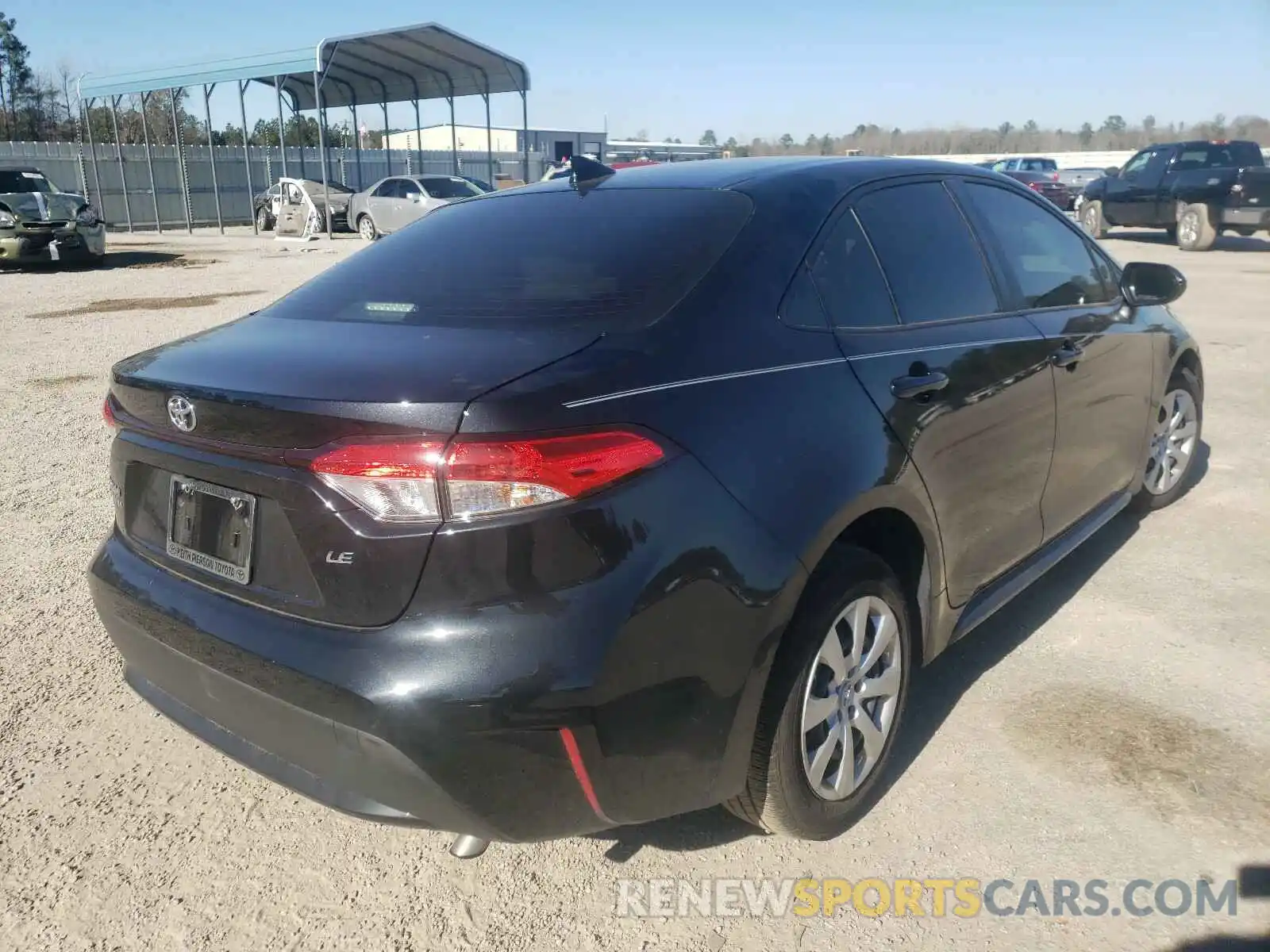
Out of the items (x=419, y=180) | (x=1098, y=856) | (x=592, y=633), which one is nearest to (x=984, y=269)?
(x=1098, y=856)

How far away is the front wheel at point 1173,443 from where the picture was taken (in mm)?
4711

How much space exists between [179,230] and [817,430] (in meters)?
35.5

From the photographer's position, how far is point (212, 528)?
2195 millimetres

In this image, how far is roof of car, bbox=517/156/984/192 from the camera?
2.86 m

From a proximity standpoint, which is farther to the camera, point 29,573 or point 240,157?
point 240,157

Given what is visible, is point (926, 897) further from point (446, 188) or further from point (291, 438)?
point (446, 188)

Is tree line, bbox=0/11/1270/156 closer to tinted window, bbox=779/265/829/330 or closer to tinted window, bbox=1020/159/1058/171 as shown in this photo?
tinted window, bbox=1020/159/1058/171

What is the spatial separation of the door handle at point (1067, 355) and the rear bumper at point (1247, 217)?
17.8 meters

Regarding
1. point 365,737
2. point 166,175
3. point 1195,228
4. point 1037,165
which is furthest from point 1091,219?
point 166,175

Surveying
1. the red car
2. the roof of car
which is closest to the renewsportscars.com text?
the roof of car

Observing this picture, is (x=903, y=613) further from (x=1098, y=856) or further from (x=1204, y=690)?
(x=1204, y=690)

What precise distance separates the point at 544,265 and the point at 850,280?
839 millimetres

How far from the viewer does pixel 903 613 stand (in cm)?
271

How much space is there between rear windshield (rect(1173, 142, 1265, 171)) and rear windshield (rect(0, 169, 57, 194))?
868 inches
